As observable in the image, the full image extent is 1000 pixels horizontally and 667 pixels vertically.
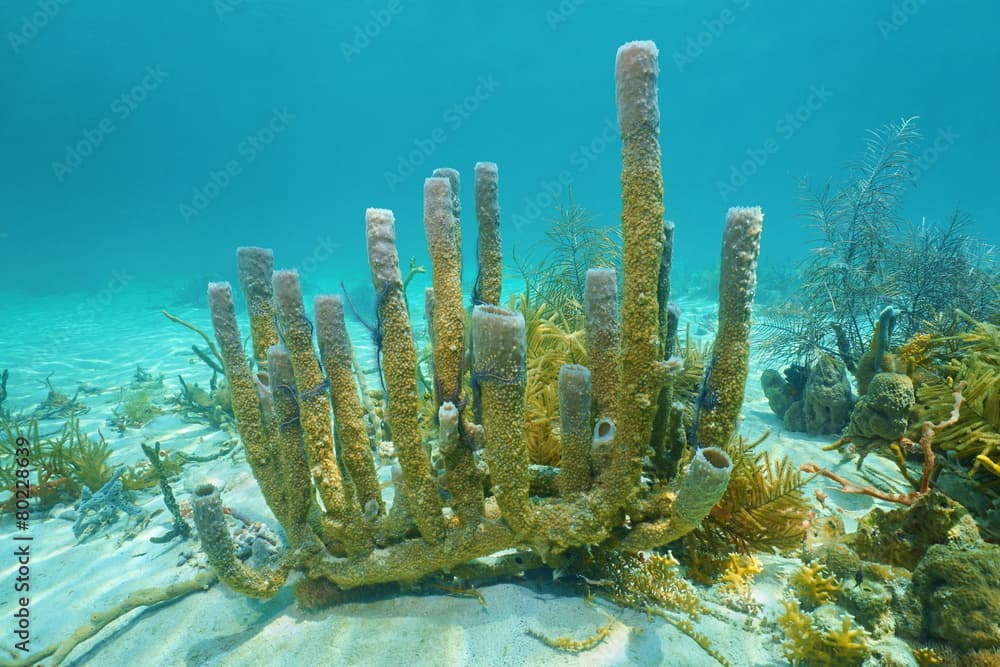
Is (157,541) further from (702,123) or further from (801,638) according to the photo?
(702,123)

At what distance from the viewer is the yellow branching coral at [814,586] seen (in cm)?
214

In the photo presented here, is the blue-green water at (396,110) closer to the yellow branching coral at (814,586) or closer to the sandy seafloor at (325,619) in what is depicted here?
the sandy seafloor at (325,619)

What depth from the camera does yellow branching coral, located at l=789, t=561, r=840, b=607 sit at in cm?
214

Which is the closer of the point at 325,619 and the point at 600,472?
the point at 600,472

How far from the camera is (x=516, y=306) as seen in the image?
593 cm

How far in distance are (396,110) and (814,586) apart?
130617 mm

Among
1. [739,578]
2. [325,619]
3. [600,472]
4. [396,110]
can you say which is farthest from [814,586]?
[396,110]

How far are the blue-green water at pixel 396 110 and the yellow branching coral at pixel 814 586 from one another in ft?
161

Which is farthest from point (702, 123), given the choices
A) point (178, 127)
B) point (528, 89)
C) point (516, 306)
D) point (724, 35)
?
point (516, 306)

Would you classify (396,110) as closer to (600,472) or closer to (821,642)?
(600,472)

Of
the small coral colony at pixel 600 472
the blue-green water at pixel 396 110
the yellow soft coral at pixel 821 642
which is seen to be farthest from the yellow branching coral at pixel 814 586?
the blue-green water at pixel 396 110

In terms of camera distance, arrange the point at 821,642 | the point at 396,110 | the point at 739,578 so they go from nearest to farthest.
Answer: the point at 821,642 → the point at 739,578 → the point at 396,110

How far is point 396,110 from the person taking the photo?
116m

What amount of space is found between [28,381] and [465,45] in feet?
340
